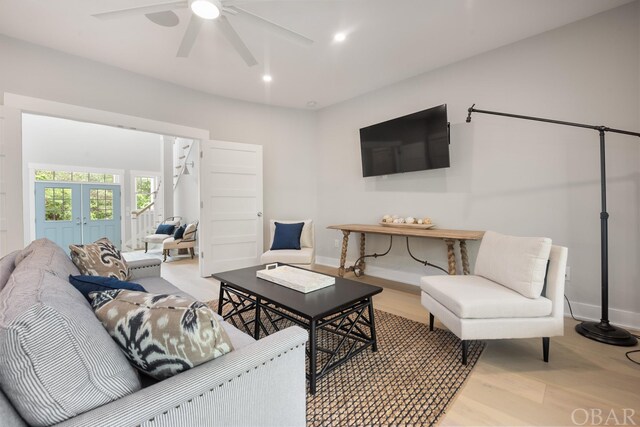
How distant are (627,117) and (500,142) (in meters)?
0.88

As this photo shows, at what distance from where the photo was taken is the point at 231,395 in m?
0.80

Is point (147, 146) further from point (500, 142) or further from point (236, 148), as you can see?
point (500, 142)

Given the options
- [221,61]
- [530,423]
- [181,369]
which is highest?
[221,61]

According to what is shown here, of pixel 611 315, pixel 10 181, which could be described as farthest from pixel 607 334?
pixel 10 181

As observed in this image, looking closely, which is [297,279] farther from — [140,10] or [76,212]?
[76,212]

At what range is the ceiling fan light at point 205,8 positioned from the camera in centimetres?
170

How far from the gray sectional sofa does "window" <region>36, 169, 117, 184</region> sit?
6.78 meters

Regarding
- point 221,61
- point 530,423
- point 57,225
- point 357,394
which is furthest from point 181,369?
point 57,225

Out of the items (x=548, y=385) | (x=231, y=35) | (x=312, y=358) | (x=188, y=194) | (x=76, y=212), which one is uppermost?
(x=231, y=35)

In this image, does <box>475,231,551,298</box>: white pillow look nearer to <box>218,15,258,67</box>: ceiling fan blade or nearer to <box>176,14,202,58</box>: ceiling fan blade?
<box>218,15,258,67</box>: ceiling fan blade

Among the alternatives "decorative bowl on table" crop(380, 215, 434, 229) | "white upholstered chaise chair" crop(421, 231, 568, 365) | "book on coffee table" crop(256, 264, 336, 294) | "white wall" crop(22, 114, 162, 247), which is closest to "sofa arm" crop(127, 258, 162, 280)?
"book on coffee table" crop(256, 264, 336, 294)

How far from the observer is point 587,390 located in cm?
153

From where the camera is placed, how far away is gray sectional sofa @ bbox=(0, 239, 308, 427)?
0.57 meters

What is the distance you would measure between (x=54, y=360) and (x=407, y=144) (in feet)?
11.4
